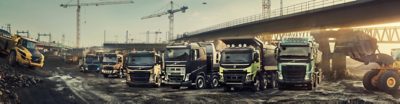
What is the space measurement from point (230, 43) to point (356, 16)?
460 inches

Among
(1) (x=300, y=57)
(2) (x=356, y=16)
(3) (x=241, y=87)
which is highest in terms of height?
(2) (x=356, y=16)

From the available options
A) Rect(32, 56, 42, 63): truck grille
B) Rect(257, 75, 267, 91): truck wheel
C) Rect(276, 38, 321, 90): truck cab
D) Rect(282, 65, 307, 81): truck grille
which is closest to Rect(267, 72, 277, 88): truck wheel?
Rect(257, 75, 267, 91): truck wheel

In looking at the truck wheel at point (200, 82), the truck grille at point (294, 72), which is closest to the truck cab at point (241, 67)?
the truck grille at point (294, 72)

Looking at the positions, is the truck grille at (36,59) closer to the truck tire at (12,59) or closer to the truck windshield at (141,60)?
the truck tire at (12,59)

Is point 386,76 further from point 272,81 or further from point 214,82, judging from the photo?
point 214,82

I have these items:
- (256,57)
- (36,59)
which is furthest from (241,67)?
(36,59)

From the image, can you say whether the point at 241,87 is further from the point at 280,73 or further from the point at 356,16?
the point at 356,16

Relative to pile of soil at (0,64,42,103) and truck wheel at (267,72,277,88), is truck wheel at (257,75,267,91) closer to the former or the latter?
truck wheel at (267,72,277,88)

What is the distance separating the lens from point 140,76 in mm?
25594

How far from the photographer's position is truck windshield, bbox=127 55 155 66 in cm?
2580

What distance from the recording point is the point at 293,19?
136 feet

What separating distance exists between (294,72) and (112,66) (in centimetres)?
1823

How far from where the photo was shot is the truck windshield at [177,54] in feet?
81.2

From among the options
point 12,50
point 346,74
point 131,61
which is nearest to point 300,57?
point 131,61
